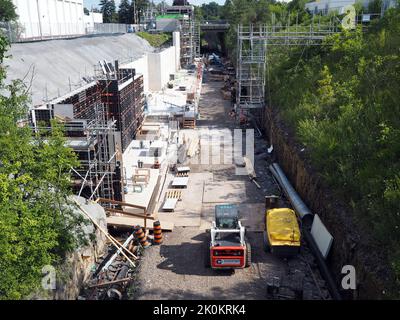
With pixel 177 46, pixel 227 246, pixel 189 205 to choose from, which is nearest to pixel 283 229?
pixel 227 246

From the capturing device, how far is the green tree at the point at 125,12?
82562 millimetres

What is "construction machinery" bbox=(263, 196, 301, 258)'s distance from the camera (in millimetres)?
11703

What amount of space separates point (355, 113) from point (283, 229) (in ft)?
20.6

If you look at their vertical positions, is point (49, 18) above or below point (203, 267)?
above

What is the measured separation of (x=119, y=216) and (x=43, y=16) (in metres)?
48.6

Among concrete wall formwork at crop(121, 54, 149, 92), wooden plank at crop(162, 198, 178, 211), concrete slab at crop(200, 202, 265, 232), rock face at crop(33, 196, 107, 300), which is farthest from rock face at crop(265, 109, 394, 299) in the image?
concrete wall formwork at crop(121, 54, 149, 92)

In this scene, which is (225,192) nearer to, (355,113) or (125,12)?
(355,113)

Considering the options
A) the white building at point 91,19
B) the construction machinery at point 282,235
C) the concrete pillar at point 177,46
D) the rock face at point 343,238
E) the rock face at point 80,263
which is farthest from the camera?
the white building at point 91,19

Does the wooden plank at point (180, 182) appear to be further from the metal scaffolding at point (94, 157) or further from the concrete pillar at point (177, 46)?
the concrete pillar at point (177, 46)

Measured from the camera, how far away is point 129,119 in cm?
2228

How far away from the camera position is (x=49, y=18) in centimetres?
5612

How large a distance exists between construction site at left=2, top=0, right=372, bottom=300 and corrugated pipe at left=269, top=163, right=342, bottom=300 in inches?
1.6

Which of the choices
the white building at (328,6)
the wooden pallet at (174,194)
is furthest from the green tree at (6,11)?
the wooden pallet at (174,194)

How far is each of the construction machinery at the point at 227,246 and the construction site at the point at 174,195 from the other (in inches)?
1.2
